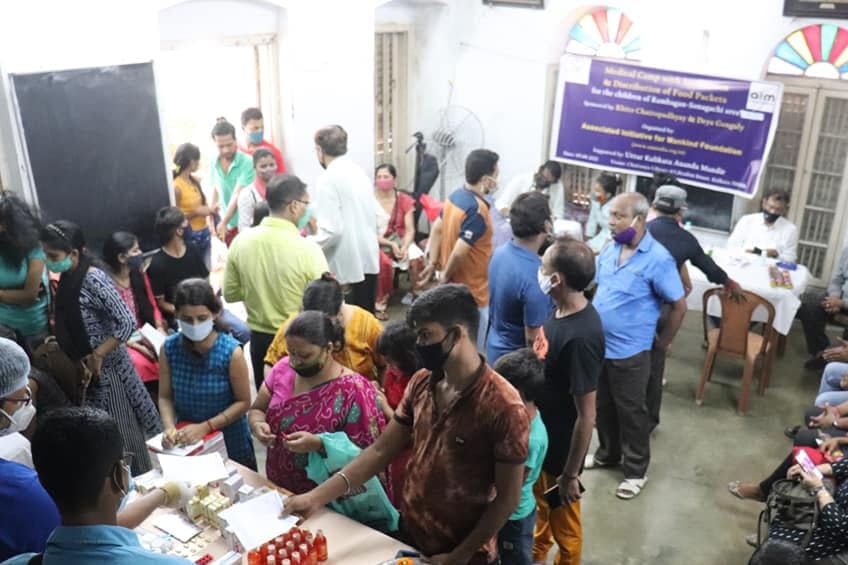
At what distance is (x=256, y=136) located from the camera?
20.6 ft

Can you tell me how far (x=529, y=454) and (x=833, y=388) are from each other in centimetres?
278

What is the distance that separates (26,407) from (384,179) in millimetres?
4598

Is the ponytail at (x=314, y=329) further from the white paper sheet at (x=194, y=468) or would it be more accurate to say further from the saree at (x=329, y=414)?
the white paper sheet at (x=194, y=468)

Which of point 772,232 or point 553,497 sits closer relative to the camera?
point 553,497

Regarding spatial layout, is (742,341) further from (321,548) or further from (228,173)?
(228,173)

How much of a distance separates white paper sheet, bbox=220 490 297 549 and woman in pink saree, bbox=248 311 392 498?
200mm

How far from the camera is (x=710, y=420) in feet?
17.1

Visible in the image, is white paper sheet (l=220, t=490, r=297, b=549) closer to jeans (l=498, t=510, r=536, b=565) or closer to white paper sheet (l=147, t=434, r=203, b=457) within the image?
white paper sheet (l=147, t=434, r=203, b=457)

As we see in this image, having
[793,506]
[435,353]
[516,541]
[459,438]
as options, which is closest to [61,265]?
[435,353]

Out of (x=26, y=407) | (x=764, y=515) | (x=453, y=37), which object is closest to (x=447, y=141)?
(x=453, y=37)

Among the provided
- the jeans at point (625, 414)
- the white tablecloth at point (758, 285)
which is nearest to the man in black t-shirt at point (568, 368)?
the jeans at point (625, 414)

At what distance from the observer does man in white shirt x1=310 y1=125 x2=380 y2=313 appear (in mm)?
4738

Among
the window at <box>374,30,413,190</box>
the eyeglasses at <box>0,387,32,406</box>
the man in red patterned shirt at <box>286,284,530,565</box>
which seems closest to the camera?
the man in red patterned shirt at <box>286,284,530,565</box>

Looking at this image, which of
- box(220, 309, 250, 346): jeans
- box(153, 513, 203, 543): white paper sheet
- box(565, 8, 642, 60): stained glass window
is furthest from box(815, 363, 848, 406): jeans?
box(565, 8, 642, 60): stained glass window
